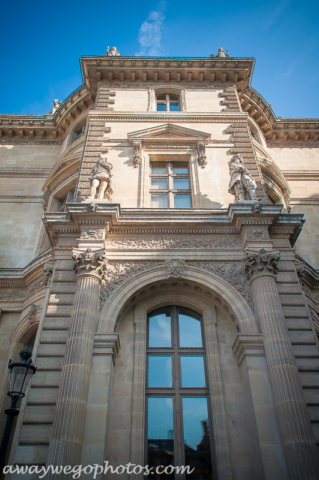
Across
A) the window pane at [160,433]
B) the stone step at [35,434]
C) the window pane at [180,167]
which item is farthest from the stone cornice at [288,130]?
the stone step at [35,434]

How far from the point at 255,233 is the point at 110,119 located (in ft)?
32.6

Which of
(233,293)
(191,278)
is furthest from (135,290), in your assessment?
(233,293)

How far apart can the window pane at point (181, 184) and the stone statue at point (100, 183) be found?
118 inches

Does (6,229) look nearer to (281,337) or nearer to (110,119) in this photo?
(110,119)

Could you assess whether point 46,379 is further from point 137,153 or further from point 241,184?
point 137,153

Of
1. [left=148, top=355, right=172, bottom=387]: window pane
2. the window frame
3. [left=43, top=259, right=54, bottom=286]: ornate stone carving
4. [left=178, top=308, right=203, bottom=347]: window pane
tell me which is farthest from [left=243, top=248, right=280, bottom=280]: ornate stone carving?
[left=43, top=259, right=54, bottom=286]: ornate stone carving

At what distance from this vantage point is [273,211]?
45.0 ft

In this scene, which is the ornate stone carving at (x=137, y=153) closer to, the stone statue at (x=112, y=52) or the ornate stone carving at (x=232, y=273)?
the ornate stone carving at (x=232, y=273)

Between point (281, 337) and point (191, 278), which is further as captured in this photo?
point (191, 278)

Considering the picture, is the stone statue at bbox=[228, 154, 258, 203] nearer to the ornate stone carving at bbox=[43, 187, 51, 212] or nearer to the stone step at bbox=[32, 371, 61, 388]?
the stone step at bbox=[32, 371, 61, 388]

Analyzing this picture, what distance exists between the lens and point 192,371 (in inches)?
486

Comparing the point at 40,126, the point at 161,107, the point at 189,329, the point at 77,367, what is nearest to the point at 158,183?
the point at 161,107

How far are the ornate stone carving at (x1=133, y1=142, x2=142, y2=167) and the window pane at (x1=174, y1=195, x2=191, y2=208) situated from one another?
7.81 ft

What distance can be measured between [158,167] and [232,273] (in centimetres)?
698
